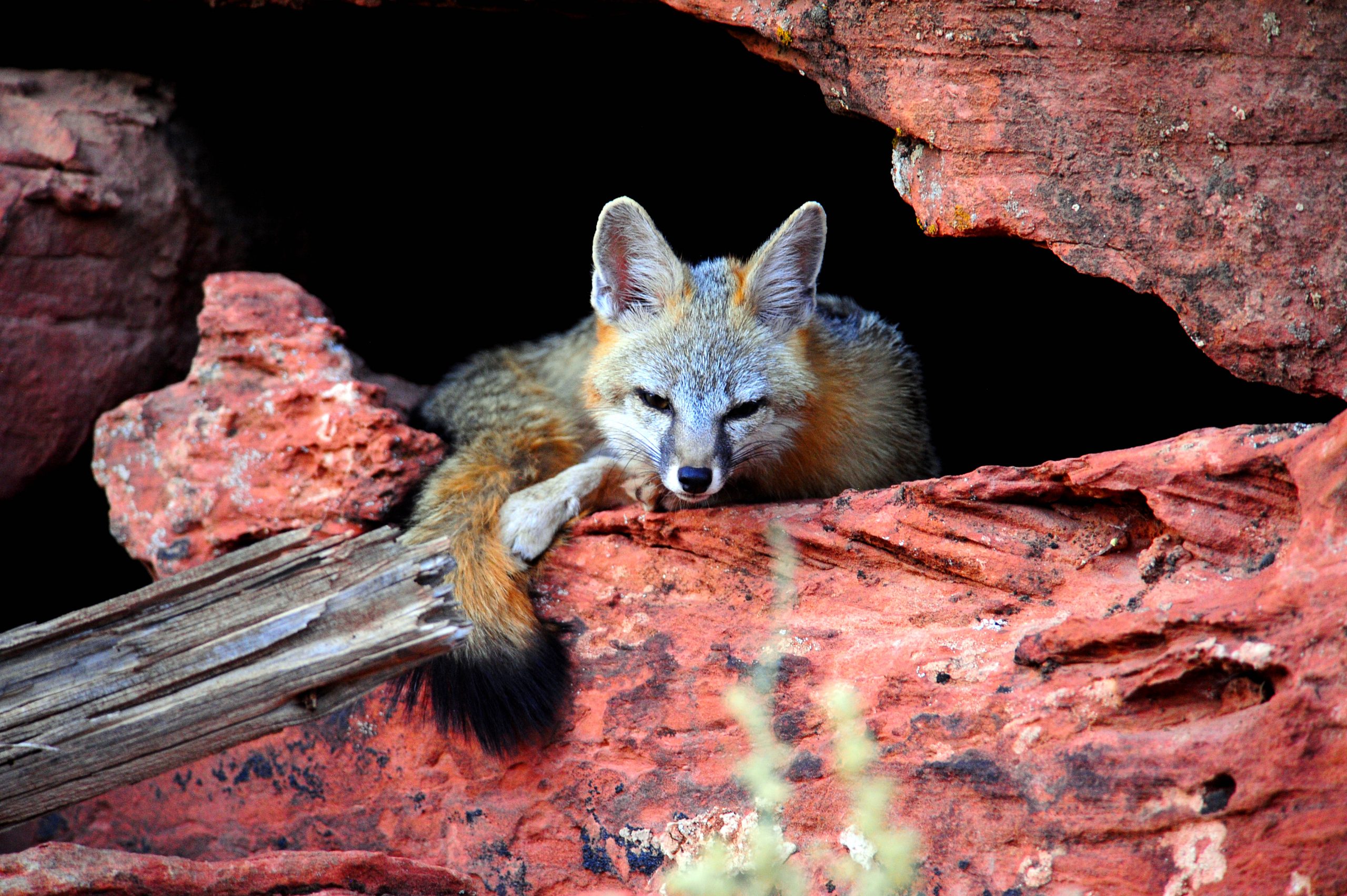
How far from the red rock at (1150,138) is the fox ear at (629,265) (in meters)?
0.82

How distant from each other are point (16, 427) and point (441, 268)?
2199 millimetres

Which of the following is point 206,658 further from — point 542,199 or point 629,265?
point 542,199

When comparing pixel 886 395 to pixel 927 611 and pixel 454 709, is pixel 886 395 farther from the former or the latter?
pixel 454 709

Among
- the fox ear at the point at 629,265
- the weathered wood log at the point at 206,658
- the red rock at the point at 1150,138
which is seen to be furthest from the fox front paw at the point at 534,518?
the red rock at the point at 1150,138

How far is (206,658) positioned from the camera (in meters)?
2.79

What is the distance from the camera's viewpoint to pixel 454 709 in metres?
3.02

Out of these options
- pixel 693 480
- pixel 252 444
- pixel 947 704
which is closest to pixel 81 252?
pixel 252 444

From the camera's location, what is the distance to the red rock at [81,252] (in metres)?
3.86

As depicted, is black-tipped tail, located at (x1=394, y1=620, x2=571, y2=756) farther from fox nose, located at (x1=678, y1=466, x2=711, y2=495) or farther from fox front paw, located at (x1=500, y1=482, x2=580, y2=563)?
fox nose, located at (x1=678, y1=466, x2=711, y2=495)

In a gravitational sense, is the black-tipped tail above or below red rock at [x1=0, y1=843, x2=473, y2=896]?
above

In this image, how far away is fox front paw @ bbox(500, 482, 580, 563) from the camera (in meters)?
3.39

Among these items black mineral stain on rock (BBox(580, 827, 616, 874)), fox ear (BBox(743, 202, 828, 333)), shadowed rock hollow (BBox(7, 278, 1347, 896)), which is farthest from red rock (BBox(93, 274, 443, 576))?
black mineral stain on rock (BBox(580, 827, 616, 874))

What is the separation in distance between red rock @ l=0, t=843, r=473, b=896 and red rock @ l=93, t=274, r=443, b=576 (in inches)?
49.1

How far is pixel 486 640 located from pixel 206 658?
0.79m
